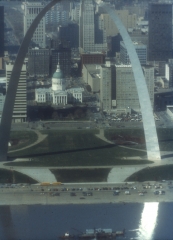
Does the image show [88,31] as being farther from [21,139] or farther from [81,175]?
[81,175]

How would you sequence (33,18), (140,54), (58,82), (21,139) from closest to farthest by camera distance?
1. (21,139)
2. (58,82)
3. (140,54)
4. (33,18)

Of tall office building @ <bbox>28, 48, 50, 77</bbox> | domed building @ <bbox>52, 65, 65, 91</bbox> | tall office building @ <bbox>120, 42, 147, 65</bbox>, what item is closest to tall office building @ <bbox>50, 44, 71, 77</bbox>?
tall office building @ <bbox>28, 48, 50, 77</bbox>

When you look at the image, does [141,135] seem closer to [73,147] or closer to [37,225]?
[73,147]

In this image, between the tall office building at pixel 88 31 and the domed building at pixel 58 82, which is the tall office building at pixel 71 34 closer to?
the tall office building at pixel 88 31

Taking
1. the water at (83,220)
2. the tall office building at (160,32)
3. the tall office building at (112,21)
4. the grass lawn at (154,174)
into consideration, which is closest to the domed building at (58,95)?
the tall office building at (160,32)

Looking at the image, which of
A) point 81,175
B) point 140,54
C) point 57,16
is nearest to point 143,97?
point 81,175

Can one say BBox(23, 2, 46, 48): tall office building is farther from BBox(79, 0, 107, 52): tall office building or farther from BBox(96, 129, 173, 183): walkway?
BBox(96, 129, 173, 183): walkway
